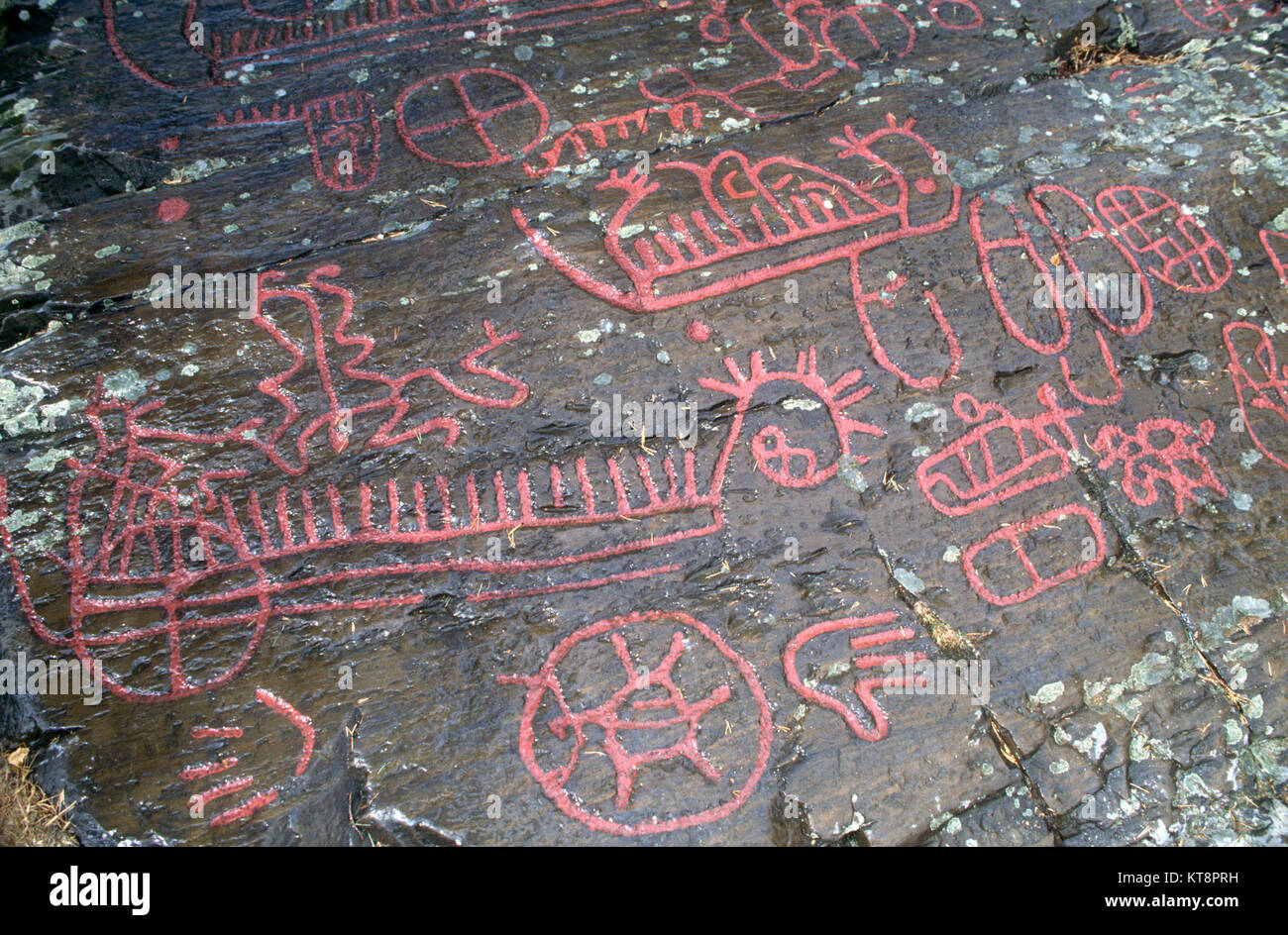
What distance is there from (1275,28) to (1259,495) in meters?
2.32

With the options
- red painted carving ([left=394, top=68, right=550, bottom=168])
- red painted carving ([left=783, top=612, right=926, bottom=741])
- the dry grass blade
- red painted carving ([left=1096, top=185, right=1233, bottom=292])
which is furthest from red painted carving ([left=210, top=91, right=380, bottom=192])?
red painted carving ([left=1096, top=185, right=1233, bottom=292])

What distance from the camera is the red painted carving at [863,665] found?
2564mm

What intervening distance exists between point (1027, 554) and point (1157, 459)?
68cm

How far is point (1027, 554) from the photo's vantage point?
2801 mm

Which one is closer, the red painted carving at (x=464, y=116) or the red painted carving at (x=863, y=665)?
the red painted carving at (x=863, y=665)

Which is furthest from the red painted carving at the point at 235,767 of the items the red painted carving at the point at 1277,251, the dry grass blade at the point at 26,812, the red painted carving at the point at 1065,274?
the red painted carving at the point at 1277,251

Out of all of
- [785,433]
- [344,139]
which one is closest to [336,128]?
[344,139]

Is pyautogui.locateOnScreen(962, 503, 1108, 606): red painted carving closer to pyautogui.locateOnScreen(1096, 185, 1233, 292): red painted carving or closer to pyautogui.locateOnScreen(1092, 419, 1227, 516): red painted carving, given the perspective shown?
pyautogui.locateOnScreen(1092, 419, 1227, 516): red painted carving

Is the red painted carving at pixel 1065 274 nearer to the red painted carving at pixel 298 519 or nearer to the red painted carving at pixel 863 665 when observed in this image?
the red painted carving at pixel 298 519

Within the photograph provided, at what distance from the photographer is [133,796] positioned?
2340 mm

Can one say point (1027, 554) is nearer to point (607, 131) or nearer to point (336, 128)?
point (607, 131)

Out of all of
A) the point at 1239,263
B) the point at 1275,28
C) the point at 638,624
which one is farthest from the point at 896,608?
the point at 1275,28

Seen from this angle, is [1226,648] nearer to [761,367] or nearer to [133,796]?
[761,367]

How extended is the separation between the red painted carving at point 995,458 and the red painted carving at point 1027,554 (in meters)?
0.11
